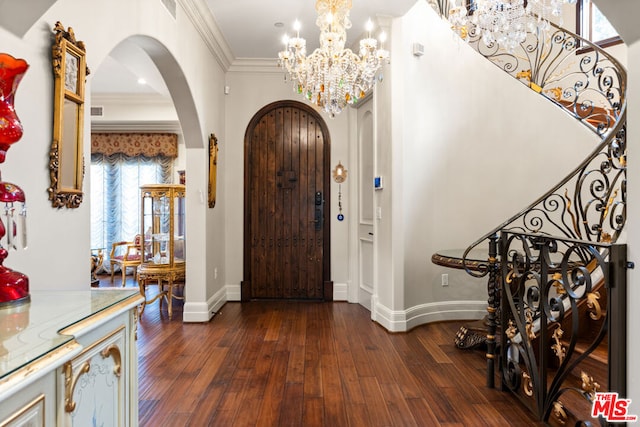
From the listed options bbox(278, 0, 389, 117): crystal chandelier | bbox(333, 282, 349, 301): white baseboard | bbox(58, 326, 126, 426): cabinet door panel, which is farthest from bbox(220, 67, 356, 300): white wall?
bbox(58, 326, 126, 426): cabinet door panel

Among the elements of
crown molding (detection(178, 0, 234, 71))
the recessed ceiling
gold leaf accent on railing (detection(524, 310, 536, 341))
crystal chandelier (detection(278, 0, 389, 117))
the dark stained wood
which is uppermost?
the recessed ceiling

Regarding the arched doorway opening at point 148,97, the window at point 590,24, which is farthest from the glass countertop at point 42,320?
the window at point 590,24

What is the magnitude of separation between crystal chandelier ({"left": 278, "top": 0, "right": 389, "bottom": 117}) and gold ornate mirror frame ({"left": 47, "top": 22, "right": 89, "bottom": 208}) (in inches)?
61.9

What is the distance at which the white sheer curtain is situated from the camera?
7.02 meters

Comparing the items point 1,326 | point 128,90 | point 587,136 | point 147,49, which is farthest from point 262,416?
point 128,90

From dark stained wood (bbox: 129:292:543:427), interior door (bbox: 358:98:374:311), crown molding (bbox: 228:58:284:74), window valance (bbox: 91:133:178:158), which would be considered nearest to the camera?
dark stained wood (bbox: 129:292:543:427)

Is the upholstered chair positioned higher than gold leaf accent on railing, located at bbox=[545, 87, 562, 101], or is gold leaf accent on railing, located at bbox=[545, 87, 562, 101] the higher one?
gold leaf accent on railing, located at bbox=[545, 87, 562, 101]

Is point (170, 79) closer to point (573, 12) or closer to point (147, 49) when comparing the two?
point (147, 49)

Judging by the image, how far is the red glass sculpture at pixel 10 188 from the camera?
1.13 m

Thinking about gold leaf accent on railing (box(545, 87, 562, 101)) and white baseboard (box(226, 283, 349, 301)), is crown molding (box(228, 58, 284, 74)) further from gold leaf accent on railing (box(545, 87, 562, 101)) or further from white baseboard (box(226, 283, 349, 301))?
gold leaf accent on railing (box(545, 87, 562, 101))

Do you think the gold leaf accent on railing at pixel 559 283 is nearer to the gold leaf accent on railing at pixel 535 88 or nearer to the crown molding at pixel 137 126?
the gold leaf accent on railing at pixel 535 88

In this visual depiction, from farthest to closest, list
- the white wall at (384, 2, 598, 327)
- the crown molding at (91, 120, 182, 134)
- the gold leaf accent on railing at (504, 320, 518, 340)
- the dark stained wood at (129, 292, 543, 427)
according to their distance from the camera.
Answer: the crown molding at (91, 120, 182, 134), the white wall at (384, 2, 598, 327), the gold leaf accent on railing at (504, 320, 518, 340), the dark stained wood at (129, 292, 543, 427)

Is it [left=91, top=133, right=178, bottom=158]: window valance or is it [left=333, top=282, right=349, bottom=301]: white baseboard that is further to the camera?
[left=91, top=133, right=178, bottom=158]: window valance

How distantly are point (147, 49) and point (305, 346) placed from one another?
270cm
